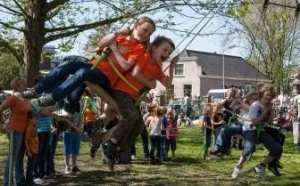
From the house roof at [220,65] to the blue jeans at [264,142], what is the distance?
4385 centimetres

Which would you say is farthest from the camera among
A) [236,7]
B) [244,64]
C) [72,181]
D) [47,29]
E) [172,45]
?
[244,64]

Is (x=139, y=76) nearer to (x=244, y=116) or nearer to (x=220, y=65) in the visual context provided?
(x=244, y=116)

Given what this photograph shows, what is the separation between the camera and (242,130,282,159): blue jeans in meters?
9.01

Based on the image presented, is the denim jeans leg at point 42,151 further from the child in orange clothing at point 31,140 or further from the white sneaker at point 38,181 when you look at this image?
A: the child in orange clothing at point 31,140

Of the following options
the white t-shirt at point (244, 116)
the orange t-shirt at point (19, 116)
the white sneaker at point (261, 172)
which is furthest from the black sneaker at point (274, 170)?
the orange t-shirt at point (19, 116)

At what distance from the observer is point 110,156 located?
5.11m

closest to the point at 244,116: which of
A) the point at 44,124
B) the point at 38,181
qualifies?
the point at 44,124

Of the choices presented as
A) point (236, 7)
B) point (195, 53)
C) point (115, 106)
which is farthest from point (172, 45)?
point (195, 53)

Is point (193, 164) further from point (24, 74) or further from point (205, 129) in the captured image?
point (24, 74)

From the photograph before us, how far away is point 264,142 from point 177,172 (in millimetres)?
→ 2038

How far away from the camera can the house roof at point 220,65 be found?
177 feet

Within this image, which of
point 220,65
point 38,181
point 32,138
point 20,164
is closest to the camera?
point 32,138

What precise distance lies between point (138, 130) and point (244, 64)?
56694 mm

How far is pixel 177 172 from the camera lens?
10.4 meters
